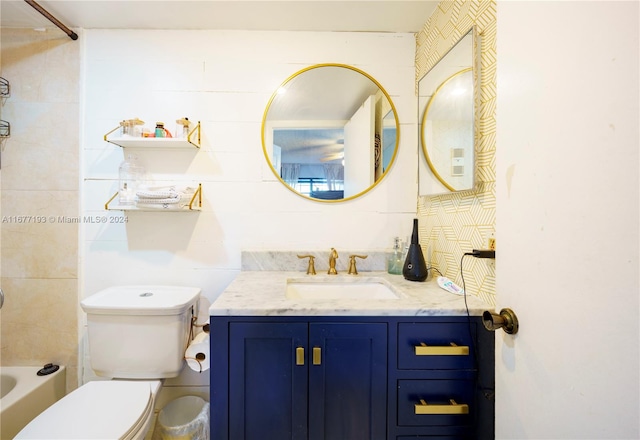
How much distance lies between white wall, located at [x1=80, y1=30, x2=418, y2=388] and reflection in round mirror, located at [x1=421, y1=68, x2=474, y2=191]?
0.22 metres

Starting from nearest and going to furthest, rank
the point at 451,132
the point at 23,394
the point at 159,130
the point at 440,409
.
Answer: the point at 440,409, the point at 451,132, the point at 23,394, the point at 159,130

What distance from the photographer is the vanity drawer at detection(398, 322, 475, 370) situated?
0.90m

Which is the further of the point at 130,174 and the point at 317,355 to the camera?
the point at 130,174

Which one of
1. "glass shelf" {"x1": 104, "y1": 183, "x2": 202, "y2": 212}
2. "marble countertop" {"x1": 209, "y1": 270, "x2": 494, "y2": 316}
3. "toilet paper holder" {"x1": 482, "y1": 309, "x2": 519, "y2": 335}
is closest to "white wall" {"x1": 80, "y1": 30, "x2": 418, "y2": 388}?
"glass shelf" {"x1": 104, "y1": 183, "x2": 202, "y2": 212}

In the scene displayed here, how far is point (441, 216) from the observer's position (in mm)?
1288

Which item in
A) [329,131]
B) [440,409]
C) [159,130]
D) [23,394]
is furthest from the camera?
[329,131]

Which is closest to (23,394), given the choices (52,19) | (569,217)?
(52,19)

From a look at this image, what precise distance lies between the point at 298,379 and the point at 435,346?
0.48 m

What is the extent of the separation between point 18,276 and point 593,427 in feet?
7.54

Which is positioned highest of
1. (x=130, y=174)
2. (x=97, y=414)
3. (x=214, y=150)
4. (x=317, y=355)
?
(x=214, y=150)

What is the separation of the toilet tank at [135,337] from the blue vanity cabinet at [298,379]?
443 mm

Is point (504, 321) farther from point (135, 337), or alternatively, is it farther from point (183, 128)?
point (183, 128)

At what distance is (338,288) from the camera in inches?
53.5

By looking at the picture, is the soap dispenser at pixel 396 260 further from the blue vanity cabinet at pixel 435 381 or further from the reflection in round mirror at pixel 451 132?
the blue vanity cabinet at pixel 435 381
